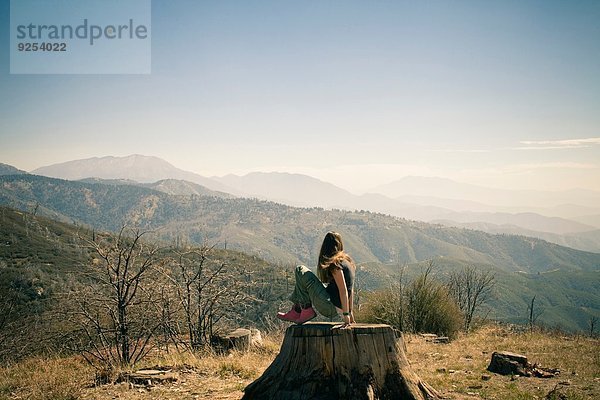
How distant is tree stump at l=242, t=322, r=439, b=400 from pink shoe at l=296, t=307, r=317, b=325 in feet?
1.40

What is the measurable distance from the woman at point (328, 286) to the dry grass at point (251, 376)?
1973 millimetres

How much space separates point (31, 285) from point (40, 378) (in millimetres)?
46063

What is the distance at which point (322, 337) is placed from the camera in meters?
5.36

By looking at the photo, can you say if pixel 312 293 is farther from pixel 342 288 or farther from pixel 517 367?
pixel 517 367

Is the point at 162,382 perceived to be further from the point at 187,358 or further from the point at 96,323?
the point at 96,323

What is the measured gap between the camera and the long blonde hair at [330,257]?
5.76 m

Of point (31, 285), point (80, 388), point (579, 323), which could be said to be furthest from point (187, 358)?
point (579, 323)

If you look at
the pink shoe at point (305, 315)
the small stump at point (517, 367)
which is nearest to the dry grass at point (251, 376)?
Answer: the small stump at point (517, 367)

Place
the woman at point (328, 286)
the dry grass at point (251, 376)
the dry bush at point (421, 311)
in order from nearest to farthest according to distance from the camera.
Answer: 1. the woman at point (328, 286)
2. the dry grass at point (251, 376)
3. the dry bush at point (421, 311)

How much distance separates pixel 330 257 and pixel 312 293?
584 mm

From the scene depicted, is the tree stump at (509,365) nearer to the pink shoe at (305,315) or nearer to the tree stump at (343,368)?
the tree stump at (343,368)

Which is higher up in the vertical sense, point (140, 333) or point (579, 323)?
point (140, 333)

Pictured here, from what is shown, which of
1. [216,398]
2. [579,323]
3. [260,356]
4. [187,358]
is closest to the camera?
[216,398]

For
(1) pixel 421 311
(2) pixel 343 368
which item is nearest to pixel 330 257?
(2) pixel 343 368
